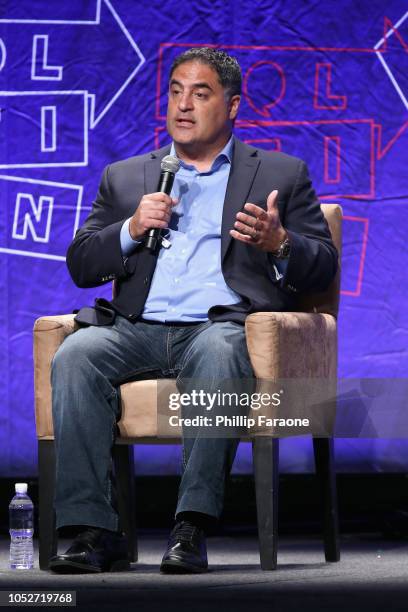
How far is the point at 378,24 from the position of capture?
4.15m

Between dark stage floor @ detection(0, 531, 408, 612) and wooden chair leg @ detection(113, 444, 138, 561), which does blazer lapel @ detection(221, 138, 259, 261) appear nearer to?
wooden chair leg @ detection(113, 444, 138, 561)

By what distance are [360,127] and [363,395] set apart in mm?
891

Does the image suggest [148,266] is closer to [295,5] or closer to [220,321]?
[220,321]

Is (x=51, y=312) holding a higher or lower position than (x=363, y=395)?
higher

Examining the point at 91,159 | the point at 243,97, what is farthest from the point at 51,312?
the point at 243,97

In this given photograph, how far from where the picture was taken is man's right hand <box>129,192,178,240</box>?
297 centimetres

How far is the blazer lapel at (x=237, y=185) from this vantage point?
3145 mm

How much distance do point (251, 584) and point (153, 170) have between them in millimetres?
1261

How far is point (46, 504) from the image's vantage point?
3047 mm

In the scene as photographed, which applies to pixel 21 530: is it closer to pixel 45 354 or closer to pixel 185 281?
pixel 45 354

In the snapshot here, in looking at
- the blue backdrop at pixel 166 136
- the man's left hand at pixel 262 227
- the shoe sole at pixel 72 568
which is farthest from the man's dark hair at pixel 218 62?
the shoe sole at pixel 72 568

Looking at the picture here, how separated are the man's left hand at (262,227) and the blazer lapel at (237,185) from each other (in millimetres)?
126

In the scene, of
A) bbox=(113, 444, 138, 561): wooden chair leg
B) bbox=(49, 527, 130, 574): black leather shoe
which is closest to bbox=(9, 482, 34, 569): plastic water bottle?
bbox=(113, 444, 138, 561): wooden chair leg

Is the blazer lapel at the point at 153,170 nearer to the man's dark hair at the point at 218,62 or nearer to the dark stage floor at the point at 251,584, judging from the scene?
the man's dark hair at the point at 218,62
